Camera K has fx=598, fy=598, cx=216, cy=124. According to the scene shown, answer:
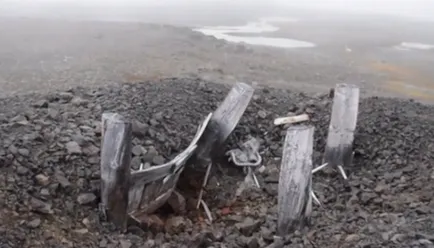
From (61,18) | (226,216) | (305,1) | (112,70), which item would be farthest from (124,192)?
(305,1)

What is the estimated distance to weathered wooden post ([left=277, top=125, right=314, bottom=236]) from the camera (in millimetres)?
5246

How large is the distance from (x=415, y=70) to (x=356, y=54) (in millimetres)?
2160

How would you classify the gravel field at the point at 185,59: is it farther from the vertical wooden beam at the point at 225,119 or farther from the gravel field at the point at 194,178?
the vertical wooden beam at the point at 225,119

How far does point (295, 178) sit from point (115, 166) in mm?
1591

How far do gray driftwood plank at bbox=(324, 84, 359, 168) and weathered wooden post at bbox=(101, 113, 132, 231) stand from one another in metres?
2.51

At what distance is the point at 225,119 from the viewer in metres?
7.04

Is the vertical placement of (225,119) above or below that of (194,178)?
above

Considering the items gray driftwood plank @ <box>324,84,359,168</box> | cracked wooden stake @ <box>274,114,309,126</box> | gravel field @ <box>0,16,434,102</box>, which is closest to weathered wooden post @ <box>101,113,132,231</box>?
gray driftwood plank @ <box>324,84,359,168</box>

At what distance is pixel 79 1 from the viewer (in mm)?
28953

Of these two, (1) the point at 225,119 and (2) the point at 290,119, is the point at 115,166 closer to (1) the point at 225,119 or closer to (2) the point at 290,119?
(1) the point at 225,119

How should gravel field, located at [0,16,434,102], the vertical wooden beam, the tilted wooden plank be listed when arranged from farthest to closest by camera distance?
gravel field, located at [0,16,434,102], the vertical wooden beam, the tilted wooden plank

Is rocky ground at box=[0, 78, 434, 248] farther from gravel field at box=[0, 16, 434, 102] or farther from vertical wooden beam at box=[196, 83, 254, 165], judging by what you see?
gravel field at box=[0, 16, 434, 102]

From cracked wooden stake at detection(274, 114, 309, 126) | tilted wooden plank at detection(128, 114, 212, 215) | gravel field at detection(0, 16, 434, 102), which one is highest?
cracked wooden stake at detection(274, 114, 309, 126)

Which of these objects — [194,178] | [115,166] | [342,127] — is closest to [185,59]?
[194,178]
